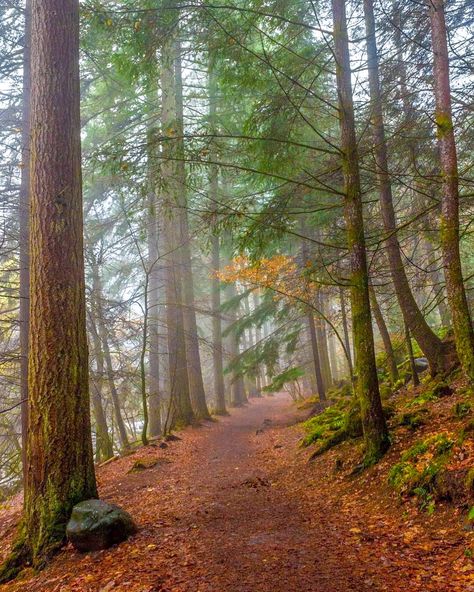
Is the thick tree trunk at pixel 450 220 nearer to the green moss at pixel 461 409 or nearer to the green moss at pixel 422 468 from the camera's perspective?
the green moss at pixel 461 409

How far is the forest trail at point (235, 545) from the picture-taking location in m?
3.36

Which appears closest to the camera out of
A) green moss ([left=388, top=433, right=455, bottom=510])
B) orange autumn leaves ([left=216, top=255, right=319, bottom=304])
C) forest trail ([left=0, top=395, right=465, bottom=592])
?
forest trail ([left=0, top=395, right=465, bottom=592])

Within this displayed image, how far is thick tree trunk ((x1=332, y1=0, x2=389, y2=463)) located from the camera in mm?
6047

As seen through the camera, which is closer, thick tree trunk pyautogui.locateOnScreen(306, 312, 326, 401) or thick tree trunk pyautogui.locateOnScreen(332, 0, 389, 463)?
thick tree trunk pyautogui.locateOnScreen(332, 0, 389, 463)

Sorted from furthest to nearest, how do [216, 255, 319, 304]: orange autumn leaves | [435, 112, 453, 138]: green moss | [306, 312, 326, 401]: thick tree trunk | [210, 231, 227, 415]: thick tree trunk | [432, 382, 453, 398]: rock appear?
[210, 231, 227, 415]: thick tree trunk < [306, 312, 326, 401]: thick tree trunk < [216, 255, 319, 304]: orange autumn leaves < [432, 382, 453, 398]: rock < [435, 112, 453, 138]: green moss

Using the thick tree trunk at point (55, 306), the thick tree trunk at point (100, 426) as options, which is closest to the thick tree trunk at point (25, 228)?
the thick tree trunk at point (100, 426)

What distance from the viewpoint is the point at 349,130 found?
20.9 ft

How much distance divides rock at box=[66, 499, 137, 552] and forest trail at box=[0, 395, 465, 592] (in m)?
0.11

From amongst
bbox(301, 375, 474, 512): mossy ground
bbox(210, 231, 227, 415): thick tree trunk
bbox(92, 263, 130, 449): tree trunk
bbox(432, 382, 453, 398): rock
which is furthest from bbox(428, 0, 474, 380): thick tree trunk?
bbox(210, 231, 227, 415): thick tree trunk

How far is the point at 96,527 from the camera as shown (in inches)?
175

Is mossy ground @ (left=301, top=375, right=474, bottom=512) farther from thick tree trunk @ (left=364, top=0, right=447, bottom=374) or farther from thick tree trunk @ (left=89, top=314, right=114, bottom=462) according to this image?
thick tree trunk @ (left=89, top=314, right=114, bottom=462)

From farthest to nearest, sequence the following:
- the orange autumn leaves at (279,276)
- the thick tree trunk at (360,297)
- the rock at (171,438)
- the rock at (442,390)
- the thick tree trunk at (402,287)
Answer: the orange autumn leaves at (279,276)
the rock at (171,438)
the thick tree trunk at (402,287)
the rock at (442,390)
the thick tree trunk at (360,297)

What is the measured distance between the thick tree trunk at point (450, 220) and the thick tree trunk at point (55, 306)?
4.93 m

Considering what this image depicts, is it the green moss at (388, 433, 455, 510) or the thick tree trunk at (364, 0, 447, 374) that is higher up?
the thick tree trunk at (364, 0, 447, 374)
